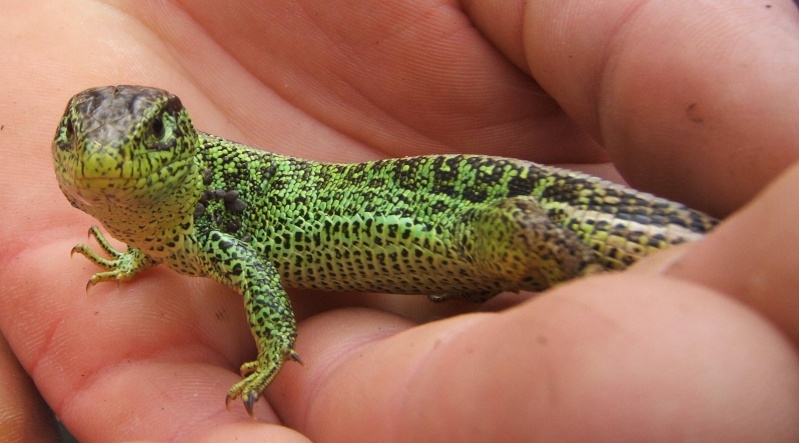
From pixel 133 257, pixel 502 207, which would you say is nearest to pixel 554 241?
pixel 502 207

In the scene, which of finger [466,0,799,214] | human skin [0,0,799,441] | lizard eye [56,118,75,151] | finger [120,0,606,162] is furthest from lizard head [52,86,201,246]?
finger [466,0,799,214]

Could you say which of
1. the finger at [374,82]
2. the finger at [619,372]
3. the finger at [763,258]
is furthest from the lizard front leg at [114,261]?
the finger at [763,258]

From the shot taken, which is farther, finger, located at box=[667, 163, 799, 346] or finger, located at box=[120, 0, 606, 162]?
finger, located at box=[120, 0, 606, 162]

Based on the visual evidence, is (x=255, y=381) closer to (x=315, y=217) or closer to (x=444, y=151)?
(x=315, y=217)

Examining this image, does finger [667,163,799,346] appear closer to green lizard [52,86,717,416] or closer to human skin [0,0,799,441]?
human skin [0,0,799,441]

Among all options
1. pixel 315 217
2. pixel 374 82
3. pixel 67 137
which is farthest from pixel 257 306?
pixel 374 82
